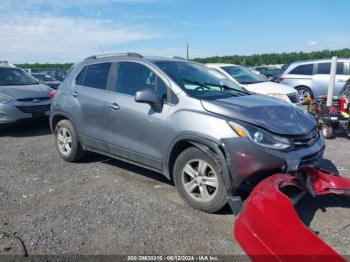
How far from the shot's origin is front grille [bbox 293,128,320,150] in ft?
14.0

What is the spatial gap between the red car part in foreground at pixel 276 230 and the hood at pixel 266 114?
1.87 ft

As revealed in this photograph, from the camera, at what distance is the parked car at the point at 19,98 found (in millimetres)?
8883

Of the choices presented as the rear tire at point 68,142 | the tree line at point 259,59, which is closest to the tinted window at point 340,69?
the rear tire at point 68,142

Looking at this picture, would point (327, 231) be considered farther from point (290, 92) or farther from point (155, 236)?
point (290, 92)

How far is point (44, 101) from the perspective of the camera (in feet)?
31.2

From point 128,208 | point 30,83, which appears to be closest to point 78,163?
point 128,208

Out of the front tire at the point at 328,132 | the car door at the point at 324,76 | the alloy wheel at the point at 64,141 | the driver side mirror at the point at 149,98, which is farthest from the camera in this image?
the car door at the point at 324,76

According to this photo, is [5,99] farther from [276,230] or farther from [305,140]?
[276,230]

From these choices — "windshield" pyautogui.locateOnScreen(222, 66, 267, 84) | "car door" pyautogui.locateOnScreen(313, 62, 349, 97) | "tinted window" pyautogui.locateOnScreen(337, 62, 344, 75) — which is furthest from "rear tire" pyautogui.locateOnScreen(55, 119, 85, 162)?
"tinted window" pyautogui.locateOnScreen(337, 62, 344, 75)

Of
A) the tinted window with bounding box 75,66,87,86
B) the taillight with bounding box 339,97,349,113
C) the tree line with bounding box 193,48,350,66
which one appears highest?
the tinted window with bounding box 75,66,87,86

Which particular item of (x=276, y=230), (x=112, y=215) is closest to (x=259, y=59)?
(x=112, y=215)

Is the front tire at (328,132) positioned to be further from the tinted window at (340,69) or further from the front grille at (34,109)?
the tinted window at (340,69)

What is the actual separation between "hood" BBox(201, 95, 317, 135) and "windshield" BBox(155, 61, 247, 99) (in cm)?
30

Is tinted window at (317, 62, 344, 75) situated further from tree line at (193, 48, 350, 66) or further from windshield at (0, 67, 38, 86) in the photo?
tree line at (193, 48, 350, 66)
